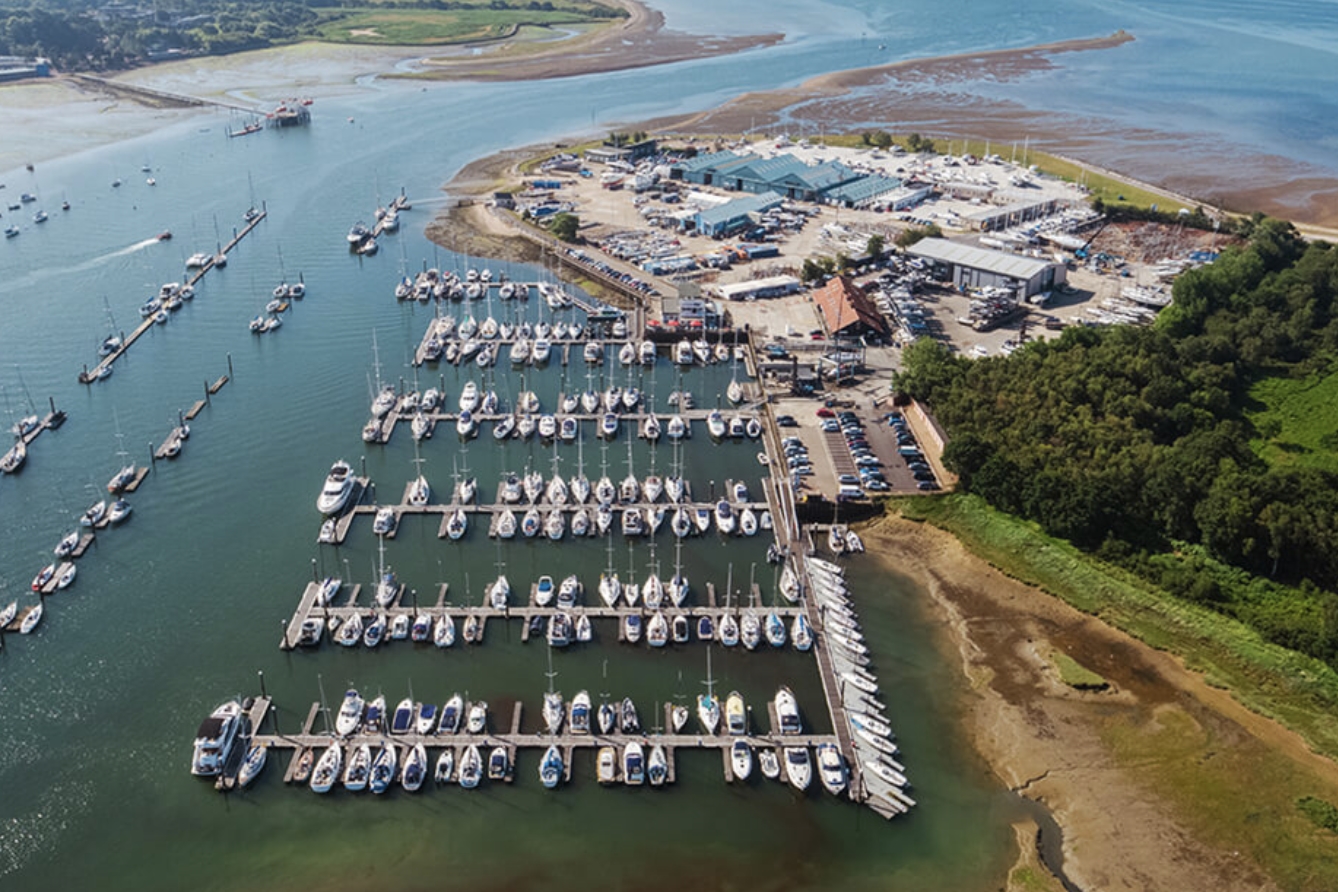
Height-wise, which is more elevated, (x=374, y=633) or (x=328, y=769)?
(x=374, y=633)

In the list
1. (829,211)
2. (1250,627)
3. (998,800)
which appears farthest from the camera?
(829,211)

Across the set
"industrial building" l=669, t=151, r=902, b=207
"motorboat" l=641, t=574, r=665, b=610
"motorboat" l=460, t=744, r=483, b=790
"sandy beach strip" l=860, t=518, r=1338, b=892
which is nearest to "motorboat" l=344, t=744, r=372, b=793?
"motorboat" l=460, t=744, r=483, b=790

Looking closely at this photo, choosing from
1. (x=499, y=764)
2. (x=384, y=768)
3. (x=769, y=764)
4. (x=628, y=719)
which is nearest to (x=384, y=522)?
(x=384, y=768)

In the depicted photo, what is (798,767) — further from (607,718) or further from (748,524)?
(748,524)

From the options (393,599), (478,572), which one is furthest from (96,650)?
(478,572)

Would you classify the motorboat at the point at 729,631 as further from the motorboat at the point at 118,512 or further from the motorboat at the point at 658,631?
the motorboat at the point at 118,512

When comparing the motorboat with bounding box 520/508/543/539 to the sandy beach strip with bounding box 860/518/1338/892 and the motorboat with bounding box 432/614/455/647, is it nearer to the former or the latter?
the motorboat with bounding box 432/614/455/647

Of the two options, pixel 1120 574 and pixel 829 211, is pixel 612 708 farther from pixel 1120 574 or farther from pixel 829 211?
pixel 829 211
